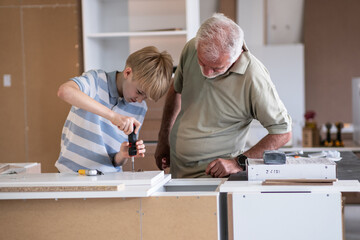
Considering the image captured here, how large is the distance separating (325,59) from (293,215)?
6.43 meters

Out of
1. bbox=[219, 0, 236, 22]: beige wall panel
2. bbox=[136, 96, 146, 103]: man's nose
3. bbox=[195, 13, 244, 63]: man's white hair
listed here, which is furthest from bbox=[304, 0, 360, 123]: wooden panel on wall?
bbox=[136, 96, 146, 103]: man's nose

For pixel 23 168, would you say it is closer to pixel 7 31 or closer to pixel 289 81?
pixel 7 31

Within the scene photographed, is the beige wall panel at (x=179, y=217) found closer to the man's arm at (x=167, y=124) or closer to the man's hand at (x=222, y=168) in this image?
the man's hand at (x=222, y=168)

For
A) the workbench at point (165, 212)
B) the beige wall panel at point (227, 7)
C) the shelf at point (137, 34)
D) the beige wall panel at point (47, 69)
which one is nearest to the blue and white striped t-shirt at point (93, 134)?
the workbench at point (165, 212)

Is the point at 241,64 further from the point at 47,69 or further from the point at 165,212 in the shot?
the point at 47,69

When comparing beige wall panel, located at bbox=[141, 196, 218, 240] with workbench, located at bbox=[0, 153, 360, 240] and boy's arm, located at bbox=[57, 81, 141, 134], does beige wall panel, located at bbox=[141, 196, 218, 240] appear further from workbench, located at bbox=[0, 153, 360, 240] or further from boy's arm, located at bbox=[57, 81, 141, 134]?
boy's arm, located at bbox=[57, 81, 141, 134]

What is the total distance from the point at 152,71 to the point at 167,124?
783 mm

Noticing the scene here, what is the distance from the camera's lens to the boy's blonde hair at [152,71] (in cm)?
188

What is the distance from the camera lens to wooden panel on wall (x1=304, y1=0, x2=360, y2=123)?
297 inches

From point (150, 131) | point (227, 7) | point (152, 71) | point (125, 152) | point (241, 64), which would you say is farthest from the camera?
point (227, 7)

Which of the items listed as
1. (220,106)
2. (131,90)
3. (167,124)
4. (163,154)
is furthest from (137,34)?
(131,90)

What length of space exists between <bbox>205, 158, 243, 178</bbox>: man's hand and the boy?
32cm

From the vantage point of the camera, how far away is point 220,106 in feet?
7.24

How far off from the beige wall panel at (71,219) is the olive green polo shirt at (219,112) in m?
0.71
